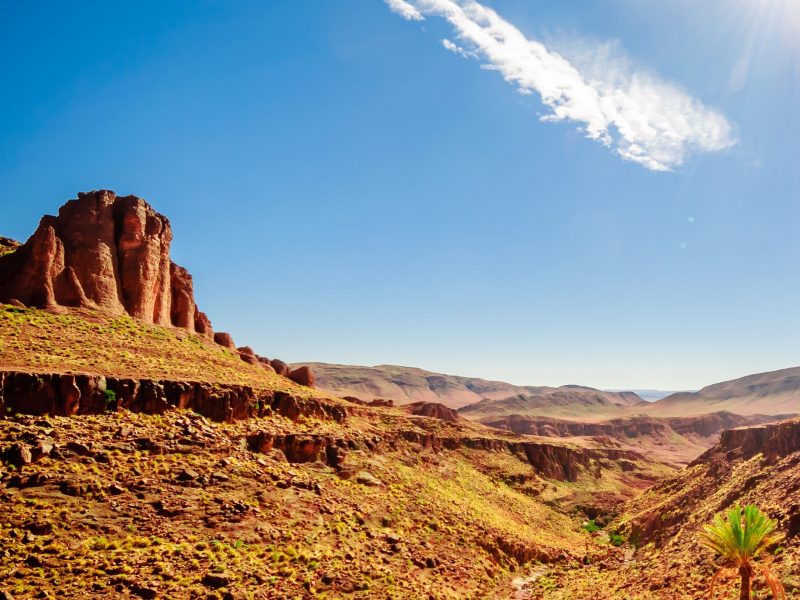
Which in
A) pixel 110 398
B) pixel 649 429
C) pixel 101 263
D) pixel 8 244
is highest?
pixel 8 244

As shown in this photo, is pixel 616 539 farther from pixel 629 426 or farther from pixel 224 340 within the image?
pixel 629 426

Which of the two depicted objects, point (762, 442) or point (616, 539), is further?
point (762, 442)

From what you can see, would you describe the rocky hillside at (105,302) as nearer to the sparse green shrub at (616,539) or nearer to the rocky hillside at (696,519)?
the rocky hillside at (696,519)

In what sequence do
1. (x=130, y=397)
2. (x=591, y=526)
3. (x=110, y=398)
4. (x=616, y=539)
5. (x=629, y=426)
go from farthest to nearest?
1. (x=629, y=426)
2. (x=591, y=526)
3. (x=616, y=539)
4. (x=130, y=397)
5. (x=110, y=398)

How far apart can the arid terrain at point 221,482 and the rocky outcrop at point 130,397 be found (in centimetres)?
12

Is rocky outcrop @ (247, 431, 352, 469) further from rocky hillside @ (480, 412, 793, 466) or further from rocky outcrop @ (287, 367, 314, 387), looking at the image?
rocky hillside @ (480, 412, 793, 466)

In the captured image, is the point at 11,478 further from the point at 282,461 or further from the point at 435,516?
the point at 435,516

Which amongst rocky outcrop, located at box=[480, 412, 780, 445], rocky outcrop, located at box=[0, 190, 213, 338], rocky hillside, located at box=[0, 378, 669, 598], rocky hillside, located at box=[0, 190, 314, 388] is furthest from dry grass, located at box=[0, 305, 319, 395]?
rocky outcrop, located at box=[480, 412, 780, 445]

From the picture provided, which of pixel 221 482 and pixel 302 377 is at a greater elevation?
pixel 302 377

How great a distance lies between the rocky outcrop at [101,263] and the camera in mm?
36094

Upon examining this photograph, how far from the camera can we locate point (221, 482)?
87.6 ft

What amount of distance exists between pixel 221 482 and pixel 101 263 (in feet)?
77.9

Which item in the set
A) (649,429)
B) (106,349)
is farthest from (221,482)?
(649,429)

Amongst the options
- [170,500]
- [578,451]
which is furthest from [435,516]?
[578,451]
